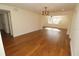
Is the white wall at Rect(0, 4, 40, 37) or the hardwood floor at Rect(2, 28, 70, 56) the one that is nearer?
the hardwood floor at Rect(2, 28, 70, 56)

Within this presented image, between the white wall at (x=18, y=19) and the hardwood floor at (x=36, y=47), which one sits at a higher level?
the white wall at (x=18, y=19)

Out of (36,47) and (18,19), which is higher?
(18,19)

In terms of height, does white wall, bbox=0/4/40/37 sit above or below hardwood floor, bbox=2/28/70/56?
above

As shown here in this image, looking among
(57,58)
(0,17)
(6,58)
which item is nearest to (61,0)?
(57,58)

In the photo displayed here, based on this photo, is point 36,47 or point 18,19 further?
point 18,19

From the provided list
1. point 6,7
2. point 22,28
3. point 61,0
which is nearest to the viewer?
point 61,0

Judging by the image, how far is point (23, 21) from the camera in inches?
201

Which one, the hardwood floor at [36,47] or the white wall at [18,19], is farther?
the white wall at [18,19]

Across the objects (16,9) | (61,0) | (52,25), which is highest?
(16,9)

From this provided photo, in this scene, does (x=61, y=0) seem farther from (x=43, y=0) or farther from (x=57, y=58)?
(x=57, y=58)

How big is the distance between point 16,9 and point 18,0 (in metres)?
3.43

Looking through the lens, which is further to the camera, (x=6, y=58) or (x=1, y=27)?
(x=1, y=27)

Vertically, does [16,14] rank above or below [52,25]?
above

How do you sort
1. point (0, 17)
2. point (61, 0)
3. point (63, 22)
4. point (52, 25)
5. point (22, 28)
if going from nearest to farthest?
point (61, 0), point (22, 28), point (0, 17), point (63, 22), point (52, 25)
